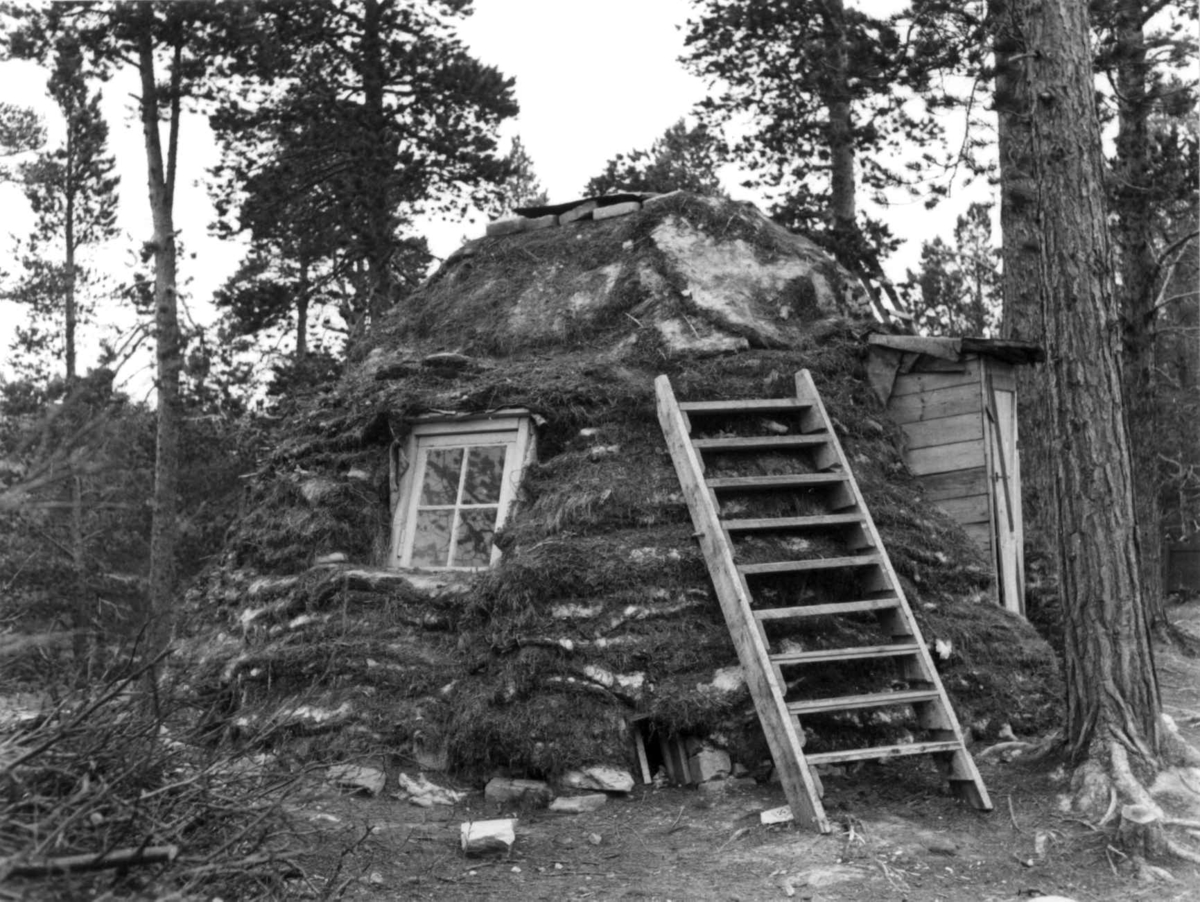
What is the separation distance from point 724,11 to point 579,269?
9.30 meters

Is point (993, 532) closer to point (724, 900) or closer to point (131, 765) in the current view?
point (724, 900)

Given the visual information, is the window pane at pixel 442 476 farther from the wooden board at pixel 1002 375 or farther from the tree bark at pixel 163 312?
the tree bark at pixel 163 312

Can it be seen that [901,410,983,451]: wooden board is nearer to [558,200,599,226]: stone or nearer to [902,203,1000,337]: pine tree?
[558,200,599,226]: stone

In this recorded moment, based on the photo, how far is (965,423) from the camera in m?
8.62

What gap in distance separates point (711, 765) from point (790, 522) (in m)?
1.45

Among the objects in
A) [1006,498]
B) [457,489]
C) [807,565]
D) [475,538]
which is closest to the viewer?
[807,565]

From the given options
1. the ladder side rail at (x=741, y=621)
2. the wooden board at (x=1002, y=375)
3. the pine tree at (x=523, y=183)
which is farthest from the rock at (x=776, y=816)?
the pine tree at (x=523, y=183)

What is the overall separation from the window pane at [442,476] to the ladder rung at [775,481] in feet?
6.22

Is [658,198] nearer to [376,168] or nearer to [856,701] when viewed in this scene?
[856,701]

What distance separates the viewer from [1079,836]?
5.59m

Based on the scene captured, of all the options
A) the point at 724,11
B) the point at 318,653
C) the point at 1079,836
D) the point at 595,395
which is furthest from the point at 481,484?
the point at 724,11

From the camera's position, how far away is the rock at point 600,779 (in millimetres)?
6355

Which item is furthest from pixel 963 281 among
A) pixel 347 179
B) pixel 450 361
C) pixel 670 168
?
pixel 450 361

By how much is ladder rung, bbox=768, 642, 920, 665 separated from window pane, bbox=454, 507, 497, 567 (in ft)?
7.86
